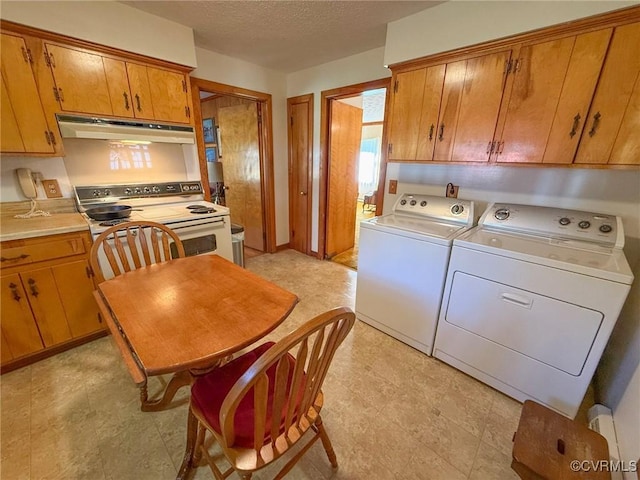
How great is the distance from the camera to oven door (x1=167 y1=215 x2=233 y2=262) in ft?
7.12

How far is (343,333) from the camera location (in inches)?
34.9

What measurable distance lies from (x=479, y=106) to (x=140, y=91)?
2593 millimetres

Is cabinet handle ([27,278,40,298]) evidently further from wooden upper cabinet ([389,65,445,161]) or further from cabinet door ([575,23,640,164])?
cabinet door ([575,23,640,164])

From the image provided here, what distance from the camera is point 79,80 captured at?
1830 mm

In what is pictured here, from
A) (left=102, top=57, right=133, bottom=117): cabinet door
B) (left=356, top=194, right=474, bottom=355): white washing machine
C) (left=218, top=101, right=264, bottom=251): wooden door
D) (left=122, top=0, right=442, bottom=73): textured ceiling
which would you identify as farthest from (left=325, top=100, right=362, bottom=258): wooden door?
(left=102, top=57, right=133, bottom=117): cabinet door

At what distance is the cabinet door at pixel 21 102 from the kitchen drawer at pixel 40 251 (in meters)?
0.66

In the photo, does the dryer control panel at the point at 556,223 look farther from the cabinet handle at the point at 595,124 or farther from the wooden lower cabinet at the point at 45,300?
the wooden lower cabinet at the point at 45,300

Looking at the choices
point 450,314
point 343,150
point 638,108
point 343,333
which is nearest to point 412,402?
point 450,314

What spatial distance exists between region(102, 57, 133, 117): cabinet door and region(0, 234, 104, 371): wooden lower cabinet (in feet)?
3.41

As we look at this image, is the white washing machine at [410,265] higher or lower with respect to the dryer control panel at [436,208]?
lower

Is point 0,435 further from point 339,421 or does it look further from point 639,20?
point 639,20

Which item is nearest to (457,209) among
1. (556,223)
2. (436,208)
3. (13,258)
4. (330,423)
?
(436,208)

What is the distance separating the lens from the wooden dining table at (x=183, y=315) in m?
0.84

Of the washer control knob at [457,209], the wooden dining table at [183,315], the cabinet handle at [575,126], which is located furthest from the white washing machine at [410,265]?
the wooden dining table at [183,315]
